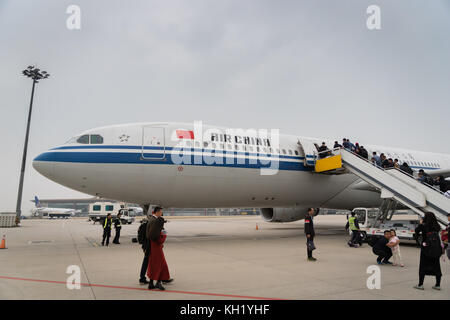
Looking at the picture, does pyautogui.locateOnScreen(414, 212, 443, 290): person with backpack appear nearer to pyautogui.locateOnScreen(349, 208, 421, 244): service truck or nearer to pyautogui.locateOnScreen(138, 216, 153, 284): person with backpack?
pyautogui.locateOnScreen(138, 216, 153, 284): person with backpack

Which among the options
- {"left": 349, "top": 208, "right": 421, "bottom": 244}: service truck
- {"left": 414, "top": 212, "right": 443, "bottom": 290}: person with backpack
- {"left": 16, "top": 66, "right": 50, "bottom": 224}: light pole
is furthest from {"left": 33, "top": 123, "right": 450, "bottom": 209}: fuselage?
{"left": 16, "top": 66, "right": 50, "bottom": 224}: light pole

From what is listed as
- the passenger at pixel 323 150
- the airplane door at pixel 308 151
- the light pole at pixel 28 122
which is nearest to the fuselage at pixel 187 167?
the airplane door at pixel 308 151

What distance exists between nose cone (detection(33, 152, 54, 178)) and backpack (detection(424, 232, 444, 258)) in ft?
36.5

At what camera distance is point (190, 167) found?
1199 cm

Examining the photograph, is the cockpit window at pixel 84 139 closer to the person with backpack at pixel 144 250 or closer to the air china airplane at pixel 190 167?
the air china airplane at pixel 190 167

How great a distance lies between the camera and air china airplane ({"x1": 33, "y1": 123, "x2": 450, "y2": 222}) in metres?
11.0

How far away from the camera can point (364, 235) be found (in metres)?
13.9

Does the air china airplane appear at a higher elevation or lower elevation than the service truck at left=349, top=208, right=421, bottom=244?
higher

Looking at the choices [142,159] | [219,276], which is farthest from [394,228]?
[142,159]

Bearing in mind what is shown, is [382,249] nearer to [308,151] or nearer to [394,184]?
[394,184]

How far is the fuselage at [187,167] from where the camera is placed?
11031mm

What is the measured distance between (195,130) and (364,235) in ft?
29.2

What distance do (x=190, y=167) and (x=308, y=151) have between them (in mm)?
6070
